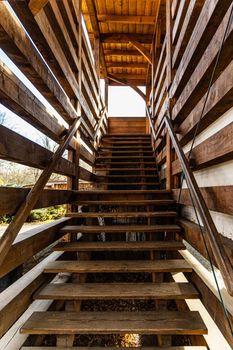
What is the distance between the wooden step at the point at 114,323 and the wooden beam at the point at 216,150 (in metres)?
0.99

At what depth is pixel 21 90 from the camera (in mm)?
1419

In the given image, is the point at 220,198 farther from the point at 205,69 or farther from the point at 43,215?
the point at 43,215

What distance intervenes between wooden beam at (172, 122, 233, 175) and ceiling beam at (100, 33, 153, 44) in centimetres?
533

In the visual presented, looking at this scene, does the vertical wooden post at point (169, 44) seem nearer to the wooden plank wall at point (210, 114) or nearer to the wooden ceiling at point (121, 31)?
the wooden plank wall at point (210, 114)

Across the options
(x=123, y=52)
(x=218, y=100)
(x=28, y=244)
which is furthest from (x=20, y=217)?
(x=123, y=52)

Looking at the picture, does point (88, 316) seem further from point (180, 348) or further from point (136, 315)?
point (180, 348)

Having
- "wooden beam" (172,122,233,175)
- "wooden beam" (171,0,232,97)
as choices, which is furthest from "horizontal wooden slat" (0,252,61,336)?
"wooden beam" (171,0,232,97)

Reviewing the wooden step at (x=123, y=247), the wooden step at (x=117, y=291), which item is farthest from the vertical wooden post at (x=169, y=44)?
the wooden step at (x=117, y=291)

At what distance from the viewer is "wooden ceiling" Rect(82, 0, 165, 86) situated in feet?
16.1

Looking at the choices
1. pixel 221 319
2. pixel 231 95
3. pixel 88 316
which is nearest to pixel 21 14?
pixel 231 95

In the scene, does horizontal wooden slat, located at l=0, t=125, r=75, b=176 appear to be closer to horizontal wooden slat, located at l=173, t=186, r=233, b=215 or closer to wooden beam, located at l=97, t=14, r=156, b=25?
horizontal wooden slat, located at l=173, t=186, r=233, b=215

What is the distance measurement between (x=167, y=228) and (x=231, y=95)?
1.26 metres

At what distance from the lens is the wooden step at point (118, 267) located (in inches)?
65.1

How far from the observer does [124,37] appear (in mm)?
5918
